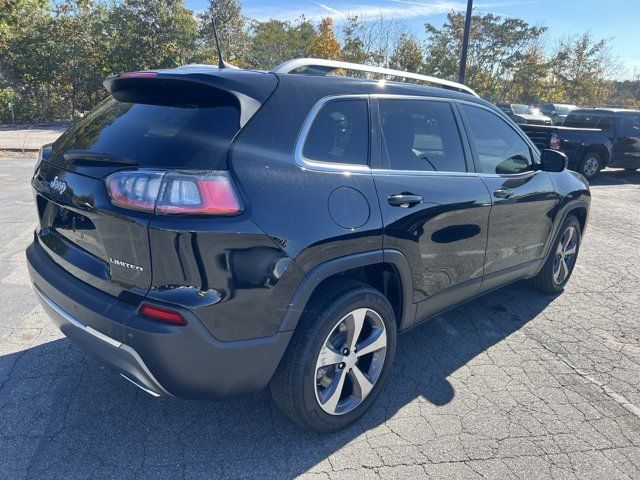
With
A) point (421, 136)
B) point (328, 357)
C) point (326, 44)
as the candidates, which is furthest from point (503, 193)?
point (326, 44)

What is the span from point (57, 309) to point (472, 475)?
217 centimetres

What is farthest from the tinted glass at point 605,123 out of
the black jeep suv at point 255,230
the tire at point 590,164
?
the black jeep suv at point 255,230

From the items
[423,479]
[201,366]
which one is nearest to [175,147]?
[201,366]

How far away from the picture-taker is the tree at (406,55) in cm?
3141

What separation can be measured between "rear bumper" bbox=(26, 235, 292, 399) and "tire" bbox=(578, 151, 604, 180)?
1240 cm

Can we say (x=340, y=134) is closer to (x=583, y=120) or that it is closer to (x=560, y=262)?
(x=560, y=262)

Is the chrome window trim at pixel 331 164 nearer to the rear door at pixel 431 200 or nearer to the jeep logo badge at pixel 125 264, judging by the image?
the rear door at pixel 431 200

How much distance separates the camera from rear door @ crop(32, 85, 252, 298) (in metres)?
1.99

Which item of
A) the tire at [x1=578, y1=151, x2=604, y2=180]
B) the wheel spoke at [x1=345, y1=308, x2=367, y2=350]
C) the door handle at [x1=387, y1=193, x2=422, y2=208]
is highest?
the door handle at [x1=387, y1=193, x2=422, y2=208]

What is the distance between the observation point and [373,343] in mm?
2633

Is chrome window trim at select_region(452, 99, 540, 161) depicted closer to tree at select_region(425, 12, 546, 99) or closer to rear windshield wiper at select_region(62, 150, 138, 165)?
rear windshield wiper at select_region(62, 150, 138, 165)

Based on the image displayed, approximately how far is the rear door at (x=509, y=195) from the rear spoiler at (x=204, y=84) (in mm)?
1672

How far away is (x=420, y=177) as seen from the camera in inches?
111

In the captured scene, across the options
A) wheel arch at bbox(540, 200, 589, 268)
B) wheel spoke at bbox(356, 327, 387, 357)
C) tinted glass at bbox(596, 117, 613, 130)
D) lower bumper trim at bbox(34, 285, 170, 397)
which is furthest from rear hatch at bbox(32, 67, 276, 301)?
tinted glass at bbox(596, 117, 613, 130)
